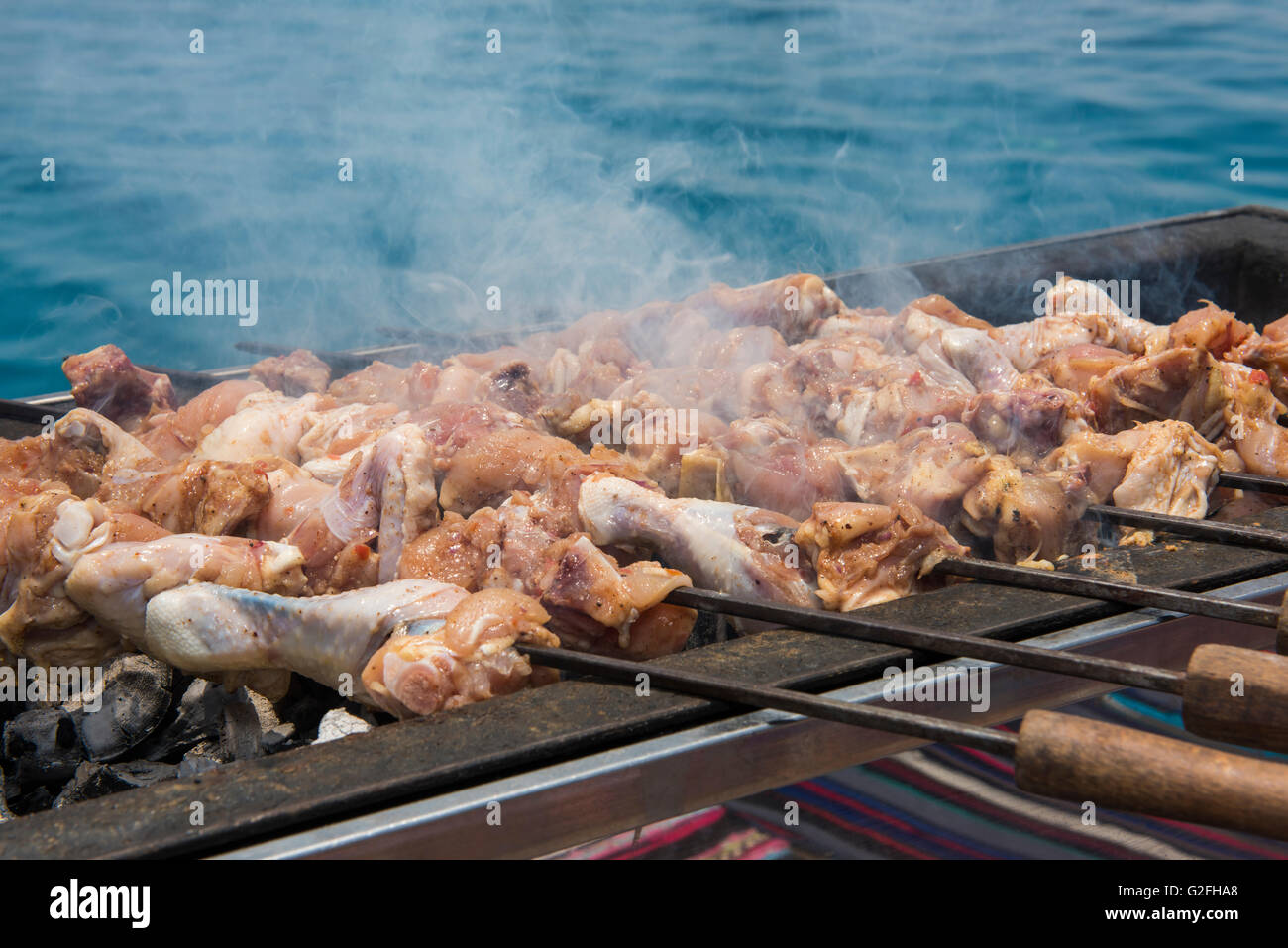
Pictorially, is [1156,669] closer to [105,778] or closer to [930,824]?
[930,824]

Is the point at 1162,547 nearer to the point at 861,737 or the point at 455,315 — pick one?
the point at 861,737

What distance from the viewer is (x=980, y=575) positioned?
2.47 metres

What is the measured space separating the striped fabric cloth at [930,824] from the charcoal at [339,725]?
117 centimetres

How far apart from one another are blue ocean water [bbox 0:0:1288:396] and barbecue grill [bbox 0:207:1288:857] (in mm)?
3491

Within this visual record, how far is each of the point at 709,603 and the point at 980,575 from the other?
701 mm

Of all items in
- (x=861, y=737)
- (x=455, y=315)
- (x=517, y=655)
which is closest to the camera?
(x=861, y=737)

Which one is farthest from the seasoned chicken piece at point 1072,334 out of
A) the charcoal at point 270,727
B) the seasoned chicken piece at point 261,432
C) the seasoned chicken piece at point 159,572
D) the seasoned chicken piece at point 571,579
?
the charcoal at point 270,727

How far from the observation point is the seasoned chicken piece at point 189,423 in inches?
146

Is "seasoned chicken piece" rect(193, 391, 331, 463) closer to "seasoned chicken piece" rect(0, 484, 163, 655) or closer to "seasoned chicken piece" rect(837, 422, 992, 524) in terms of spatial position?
"seasoned chicken piece" rect(0, 484, 163, 655)

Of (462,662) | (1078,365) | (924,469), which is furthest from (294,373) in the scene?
(1078,365)

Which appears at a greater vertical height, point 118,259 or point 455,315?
point 118,259

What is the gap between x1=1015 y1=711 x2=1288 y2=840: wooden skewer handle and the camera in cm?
144
